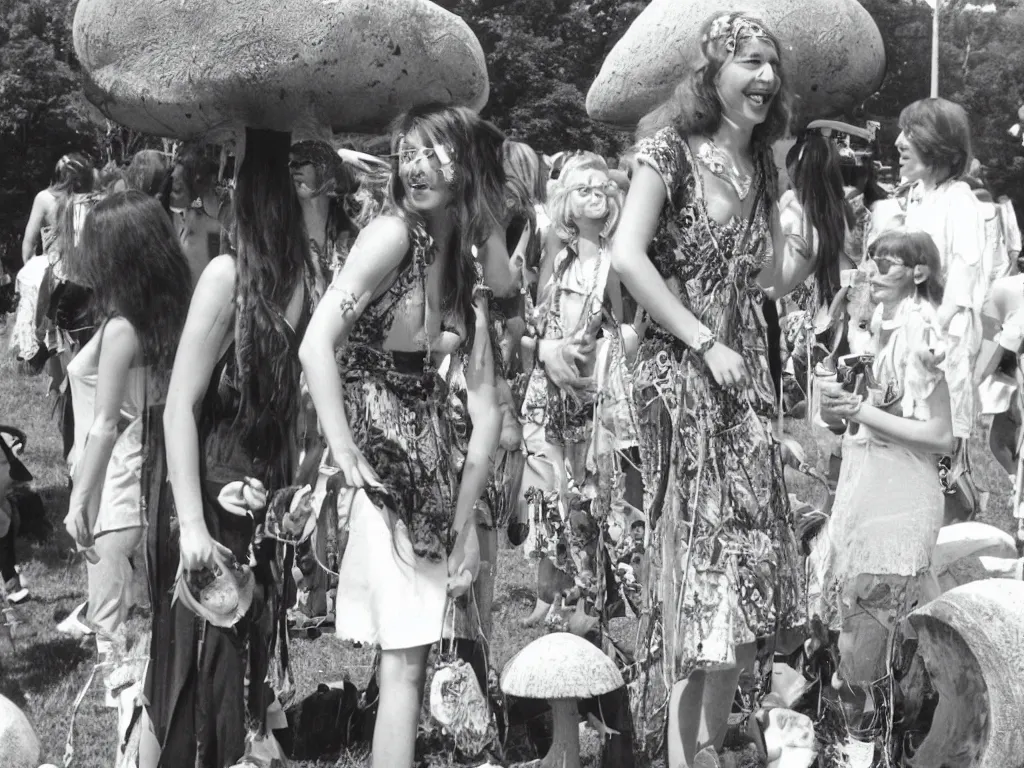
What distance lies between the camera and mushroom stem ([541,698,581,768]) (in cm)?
439

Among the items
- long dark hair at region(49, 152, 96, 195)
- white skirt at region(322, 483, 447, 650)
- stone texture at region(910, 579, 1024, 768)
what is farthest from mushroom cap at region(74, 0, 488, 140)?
long dark hair at region(49, 152, 96, 195)

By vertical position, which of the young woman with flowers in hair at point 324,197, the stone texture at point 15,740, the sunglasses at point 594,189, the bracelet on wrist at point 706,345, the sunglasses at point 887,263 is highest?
the sunglasses at point 594,189

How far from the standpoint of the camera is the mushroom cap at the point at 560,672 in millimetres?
4211

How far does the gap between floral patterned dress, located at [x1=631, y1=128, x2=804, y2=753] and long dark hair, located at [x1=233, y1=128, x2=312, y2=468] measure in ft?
3.33

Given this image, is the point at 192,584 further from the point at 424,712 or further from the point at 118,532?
the point at 424,712

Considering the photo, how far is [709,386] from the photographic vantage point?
408 centimetres

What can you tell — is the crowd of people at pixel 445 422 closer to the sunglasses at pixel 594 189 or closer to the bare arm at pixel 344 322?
the bare arm at pixel 344 322

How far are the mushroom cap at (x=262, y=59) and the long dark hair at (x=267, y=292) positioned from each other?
21 centimetres

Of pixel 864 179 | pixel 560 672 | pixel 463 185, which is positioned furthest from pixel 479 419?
pixel 864 179

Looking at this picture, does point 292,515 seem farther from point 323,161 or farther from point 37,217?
point 37,217

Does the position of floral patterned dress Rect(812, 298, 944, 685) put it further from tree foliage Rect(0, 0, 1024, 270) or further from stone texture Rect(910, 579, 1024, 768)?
tree foliage Rect(0, 0, 1024, 270)

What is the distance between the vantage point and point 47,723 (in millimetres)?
5422

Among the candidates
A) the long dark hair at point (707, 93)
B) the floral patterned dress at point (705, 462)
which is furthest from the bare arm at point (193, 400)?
the long dark hair at point (707, 93)

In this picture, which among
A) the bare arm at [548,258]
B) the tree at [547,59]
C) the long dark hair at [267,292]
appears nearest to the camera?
the long dark hair at [267,292]
